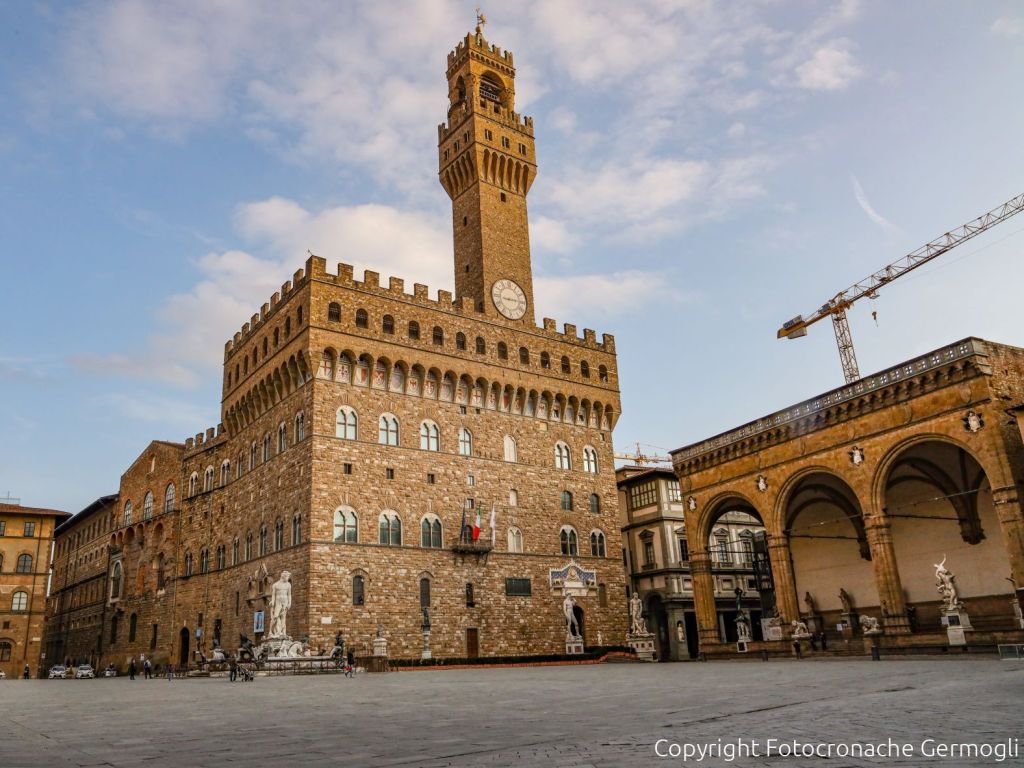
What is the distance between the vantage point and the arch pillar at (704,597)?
3253 cm

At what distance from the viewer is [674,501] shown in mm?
47344

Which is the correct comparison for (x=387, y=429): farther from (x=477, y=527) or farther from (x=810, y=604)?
(x=810, y=604)

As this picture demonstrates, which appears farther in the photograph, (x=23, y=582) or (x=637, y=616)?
(x=23, y=582)

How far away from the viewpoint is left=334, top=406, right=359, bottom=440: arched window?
36000mm

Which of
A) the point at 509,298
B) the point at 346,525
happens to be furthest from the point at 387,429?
the point at 509,298

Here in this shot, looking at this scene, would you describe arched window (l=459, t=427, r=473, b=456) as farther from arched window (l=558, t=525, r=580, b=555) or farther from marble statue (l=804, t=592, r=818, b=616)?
marble statue (l=804, t=592, r=818, b=616)

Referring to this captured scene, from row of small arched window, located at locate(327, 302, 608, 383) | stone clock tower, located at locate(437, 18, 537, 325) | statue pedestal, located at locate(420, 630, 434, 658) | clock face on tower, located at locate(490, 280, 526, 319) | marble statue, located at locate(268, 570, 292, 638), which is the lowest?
statue pedestal, located at locate(420, 630, 434, 658)

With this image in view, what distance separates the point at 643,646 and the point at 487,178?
27.9 m

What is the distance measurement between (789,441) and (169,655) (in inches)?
1426

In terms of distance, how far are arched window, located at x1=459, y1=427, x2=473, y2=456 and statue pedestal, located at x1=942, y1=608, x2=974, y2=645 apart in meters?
22.9

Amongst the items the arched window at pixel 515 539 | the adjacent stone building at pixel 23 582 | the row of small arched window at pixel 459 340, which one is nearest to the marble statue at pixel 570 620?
the arched window at pixel 515 539

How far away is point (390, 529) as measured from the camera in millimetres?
36000

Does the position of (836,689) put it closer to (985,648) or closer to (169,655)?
(985,648)

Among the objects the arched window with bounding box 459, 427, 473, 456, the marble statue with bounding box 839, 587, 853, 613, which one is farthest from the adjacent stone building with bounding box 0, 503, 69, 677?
the marble statue with bounding box 839, 587, 853, 613
